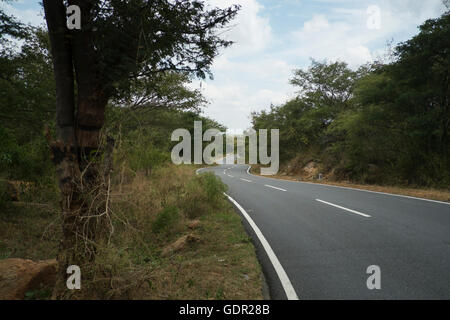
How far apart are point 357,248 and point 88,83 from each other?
194 inches

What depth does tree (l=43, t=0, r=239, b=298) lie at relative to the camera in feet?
9.02

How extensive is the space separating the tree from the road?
8.04 ft

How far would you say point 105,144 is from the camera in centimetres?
316

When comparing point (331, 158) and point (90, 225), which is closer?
point (90, 225)

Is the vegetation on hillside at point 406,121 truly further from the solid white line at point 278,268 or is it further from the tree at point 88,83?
the tree at point 88,83

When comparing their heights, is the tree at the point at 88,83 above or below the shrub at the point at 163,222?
above

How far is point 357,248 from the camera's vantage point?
4.28 metres

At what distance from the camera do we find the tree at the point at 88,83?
275 centimetres

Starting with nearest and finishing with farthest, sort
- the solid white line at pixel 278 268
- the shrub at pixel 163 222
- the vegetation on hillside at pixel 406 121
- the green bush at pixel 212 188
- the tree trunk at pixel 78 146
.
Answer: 1. the tree trunk at pixel 78 146
2. the solid white line at pixel 278 268
3. the shrub at pixel 163 222
4. the green bush at pixel 212 188
5. the vegetation on hillside at pixel 406 121

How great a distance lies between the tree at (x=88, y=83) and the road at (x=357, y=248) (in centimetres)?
245

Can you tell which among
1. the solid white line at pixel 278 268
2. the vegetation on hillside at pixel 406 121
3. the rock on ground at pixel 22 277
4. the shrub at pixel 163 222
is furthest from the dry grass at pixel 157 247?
the vegetation on hillside at pixel 406 121
